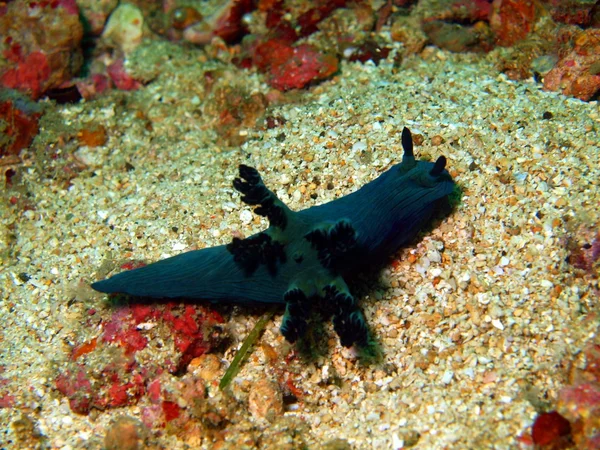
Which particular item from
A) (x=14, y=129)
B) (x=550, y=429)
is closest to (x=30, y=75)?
(x=14, y=129)

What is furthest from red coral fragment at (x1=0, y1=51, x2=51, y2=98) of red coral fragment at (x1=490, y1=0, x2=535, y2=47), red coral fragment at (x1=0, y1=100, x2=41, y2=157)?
red coral fragment at (x1=490, y1=0, x2=535, y2=47)

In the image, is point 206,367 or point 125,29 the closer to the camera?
point 206,367

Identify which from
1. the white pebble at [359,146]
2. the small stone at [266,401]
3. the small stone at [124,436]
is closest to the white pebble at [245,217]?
the white pebble at [359,146]

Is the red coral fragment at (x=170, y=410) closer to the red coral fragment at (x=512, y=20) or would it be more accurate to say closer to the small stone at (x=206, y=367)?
the small stone at (x=206, y=367)

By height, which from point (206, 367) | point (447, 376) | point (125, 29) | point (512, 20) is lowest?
point (447, 376)

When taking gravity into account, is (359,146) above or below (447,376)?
above

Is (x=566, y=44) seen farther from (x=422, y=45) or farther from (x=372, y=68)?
(x=372, y=68)

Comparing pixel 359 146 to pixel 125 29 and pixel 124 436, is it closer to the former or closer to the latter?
pixel 124 436

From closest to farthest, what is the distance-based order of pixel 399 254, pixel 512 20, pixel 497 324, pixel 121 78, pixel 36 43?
1. pixel 497 324
2. pixel 399 254
3. pixel 512 20
4. pixel 36 43
5. pixel 121 78
